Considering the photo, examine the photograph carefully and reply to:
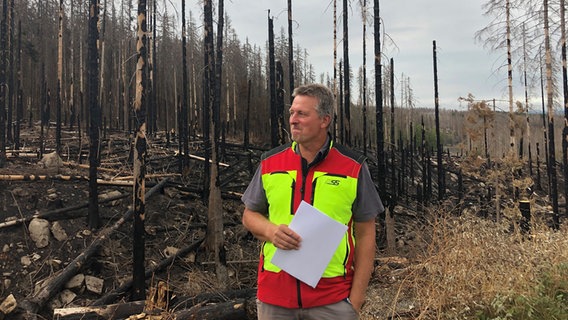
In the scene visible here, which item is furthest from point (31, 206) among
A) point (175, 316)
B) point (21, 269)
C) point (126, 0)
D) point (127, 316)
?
point (126, 0)

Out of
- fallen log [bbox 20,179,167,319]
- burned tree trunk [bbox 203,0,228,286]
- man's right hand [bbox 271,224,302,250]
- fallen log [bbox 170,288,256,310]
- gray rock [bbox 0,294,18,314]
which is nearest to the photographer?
man's right hand [bbox 271,224,302,250]

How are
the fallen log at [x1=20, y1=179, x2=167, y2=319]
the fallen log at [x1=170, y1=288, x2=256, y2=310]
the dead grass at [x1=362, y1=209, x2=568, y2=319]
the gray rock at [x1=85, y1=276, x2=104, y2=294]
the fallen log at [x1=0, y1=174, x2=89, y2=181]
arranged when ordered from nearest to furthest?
the dead grass at [x1=362, y1=209, x2=568, y2=319]
the fallen log at [x1=170, y1=288, x2=256, y2=310]
the fallen log at [x1=20, y1=179, x2=167, y2=319]
the gray rock at [x1=85, y1=276, x2=104, y2=294]
the fallen log at [x1=0, y1=174, x2=89, y2=181]

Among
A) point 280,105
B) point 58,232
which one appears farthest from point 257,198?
point 58,232

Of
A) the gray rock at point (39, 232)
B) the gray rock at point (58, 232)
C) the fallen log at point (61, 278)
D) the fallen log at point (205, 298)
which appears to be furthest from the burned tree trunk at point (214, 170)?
the gray rock at point (39, 232)

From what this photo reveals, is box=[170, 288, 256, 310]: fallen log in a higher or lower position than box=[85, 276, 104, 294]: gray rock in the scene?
higher

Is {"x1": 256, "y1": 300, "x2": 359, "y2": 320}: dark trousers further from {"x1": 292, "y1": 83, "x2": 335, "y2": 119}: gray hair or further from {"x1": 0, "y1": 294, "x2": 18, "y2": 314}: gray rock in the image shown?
{"x1": 0, "y1": 294, "x2": 18, "y2": 314}: gray rock

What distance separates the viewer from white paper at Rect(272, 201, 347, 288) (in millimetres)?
1440

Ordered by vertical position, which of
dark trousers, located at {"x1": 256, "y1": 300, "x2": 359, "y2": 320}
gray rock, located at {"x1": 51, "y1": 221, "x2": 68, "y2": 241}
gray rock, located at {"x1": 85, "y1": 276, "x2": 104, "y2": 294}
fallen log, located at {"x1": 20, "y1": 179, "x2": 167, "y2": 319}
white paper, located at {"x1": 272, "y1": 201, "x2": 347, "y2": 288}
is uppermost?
white paper, located at {"x1": 272, "y1": 201, "x2": 347, "y2": 288}

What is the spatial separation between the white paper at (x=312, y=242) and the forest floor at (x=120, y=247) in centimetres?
253

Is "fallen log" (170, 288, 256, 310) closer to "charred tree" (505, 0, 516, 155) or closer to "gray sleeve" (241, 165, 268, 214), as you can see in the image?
"gray sleeve" (241, 165, 268, 214)

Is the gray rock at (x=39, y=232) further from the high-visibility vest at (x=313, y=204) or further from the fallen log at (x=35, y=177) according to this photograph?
the high-visibility vest at (x=313, y=204)

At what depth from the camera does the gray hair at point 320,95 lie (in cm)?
156

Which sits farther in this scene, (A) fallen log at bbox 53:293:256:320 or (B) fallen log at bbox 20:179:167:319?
(B) fallen log at bbox 20:179:167:319

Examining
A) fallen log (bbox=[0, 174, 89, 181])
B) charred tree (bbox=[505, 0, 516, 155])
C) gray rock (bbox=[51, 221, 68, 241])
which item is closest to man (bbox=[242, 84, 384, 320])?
gray rock (bbox=[51, 221, 68, 241])
